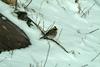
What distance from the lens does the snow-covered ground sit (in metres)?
2.50

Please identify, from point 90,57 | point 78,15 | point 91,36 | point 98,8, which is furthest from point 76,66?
point 98,8

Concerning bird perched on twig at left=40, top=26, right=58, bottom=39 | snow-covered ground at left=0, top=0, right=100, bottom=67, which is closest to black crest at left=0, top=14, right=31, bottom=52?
snow-covered ground at left=0, top=0, right=100, bottom=67

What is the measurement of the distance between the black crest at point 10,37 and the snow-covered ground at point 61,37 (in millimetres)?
60

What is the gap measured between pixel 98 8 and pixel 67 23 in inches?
34.0

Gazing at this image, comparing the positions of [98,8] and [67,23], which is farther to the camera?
[98,8]

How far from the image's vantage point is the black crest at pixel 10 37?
252 centimetres

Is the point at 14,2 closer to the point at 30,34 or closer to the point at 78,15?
the point at 30,34

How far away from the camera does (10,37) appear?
258 centimetres

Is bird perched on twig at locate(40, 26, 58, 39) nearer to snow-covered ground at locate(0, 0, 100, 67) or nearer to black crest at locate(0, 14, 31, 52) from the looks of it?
snow-covered ground at locate(0, 0, 100, 67)

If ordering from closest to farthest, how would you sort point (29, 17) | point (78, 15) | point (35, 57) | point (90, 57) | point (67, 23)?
point (35, 57) → point (90, 57) → point (29, 17) → point (67, 23) → point (78, 15)

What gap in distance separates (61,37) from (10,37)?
627 mm

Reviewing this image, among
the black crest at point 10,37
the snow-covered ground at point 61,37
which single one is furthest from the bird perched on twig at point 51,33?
the black crest at point 10,37

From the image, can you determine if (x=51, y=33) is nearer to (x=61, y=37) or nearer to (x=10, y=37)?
(x=61, y=37)

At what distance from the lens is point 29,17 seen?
314 cm
